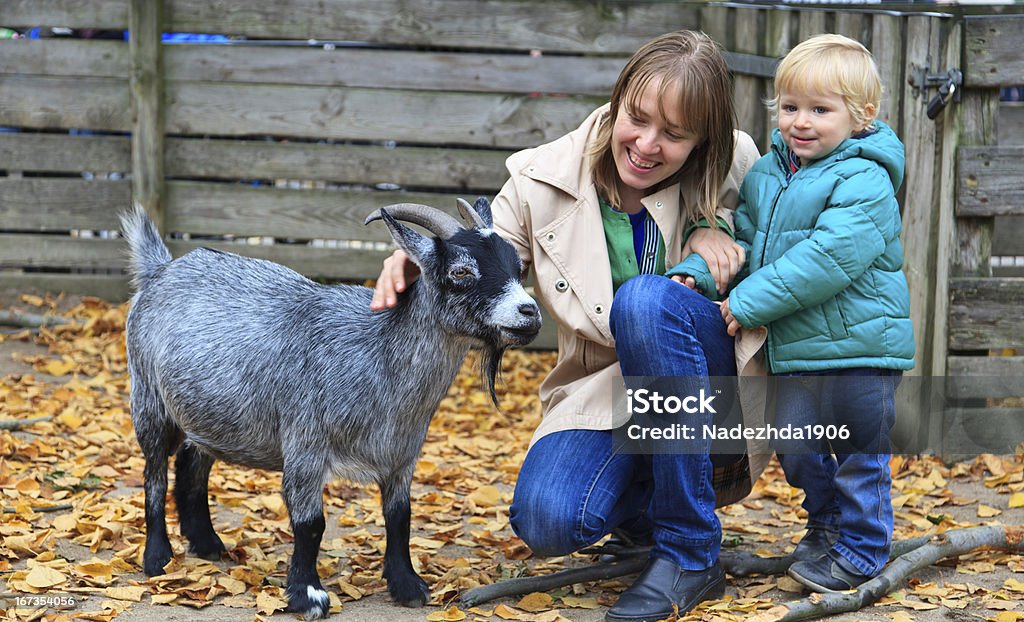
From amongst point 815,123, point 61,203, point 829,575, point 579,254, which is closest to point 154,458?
point 579,254

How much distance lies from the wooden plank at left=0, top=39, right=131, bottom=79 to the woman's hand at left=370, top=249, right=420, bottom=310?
180 inches

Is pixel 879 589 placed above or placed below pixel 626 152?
below

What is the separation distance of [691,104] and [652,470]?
1213mm

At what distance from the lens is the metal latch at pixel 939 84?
5.14m

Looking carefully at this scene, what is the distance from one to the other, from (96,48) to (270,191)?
153 centimetres

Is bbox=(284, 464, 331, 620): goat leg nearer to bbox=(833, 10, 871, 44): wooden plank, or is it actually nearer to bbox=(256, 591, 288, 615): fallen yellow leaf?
bbox=(256, 591, 288, 615): fallen yellow leaf

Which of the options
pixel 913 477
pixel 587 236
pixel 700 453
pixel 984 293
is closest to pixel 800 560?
pixel 700 453

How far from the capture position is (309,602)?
3592mm

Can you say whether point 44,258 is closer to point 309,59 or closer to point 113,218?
point 113,218

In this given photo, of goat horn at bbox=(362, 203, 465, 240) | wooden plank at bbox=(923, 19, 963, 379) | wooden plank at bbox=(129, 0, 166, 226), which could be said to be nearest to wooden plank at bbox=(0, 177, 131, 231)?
wooden plank at bbox=(129, 0, 166, 226)

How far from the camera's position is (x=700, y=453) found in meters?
3.63

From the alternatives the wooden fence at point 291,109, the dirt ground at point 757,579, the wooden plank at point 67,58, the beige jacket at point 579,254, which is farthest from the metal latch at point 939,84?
the wooden plank at point 67,58

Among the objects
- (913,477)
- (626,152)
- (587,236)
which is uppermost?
(626,152)

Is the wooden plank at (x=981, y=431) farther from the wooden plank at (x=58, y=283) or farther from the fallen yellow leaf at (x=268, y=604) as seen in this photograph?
the wooden plank at (x=58, y=283)
